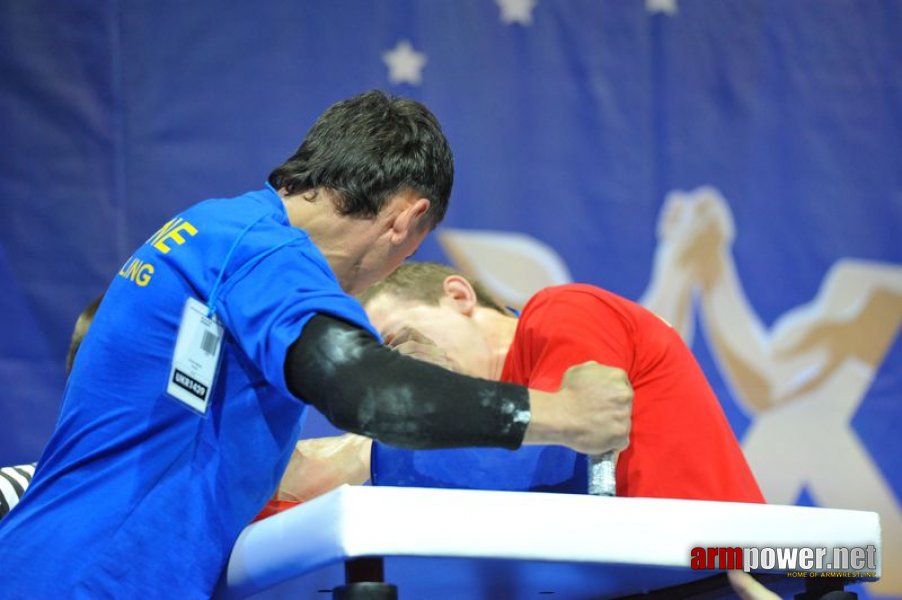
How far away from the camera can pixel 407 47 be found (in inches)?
103

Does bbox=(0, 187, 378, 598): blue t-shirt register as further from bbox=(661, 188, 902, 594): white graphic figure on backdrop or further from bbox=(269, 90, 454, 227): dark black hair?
bbox=(661, 188, 902, 594): white graphic figure on backdrop

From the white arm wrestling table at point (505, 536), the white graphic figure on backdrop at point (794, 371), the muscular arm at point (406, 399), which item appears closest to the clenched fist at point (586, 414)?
the muscular arm at point (406, 399)

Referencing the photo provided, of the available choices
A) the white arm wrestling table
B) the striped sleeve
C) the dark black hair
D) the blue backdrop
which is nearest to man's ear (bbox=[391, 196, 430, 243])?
the dark black hair

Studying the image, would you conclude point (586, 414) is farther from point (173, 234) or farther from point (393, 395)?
point (173, 234)

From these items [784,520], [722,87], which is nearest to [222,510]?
[784,520]

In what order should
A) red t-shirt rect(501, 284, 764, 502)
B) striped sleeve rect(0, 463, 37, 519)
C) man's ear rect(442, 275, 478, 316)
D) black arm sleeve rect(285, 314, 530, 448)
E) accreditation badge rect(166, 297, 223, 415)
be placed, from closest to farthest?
1. black arm sleeve rect(285, 314, 530, 448)
2. accreditation badge rect(166, 297, 223, 415)
3. red t-shirt rect(501, 284, 764, 502)
4. striped sleeve rect(0, 463, 37, 519)
5. man's ear rect(442, 275, 478, 316)

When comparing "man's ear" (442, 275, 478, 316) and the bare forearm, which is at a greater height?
"man's ear" (442, 275, 478, 316)

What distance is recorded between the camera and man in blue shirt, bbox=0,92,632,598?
3.51 ft

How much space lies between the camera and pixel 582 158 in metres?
2.69

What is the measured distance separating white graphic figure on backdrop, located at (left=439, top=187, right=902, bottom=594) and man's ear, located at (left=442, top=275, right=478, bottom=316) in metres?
0.65

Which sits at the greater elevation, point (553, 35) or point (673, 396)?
point (553, 35)

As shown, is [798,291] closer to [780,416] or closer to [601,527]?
[780,416]

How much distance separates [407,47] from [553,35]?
0.34 metres

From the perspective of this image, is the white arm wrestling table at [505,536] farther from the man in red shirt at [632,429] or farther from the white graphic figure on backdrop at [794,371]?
the white graphic figure on backdrop at [794,371]
